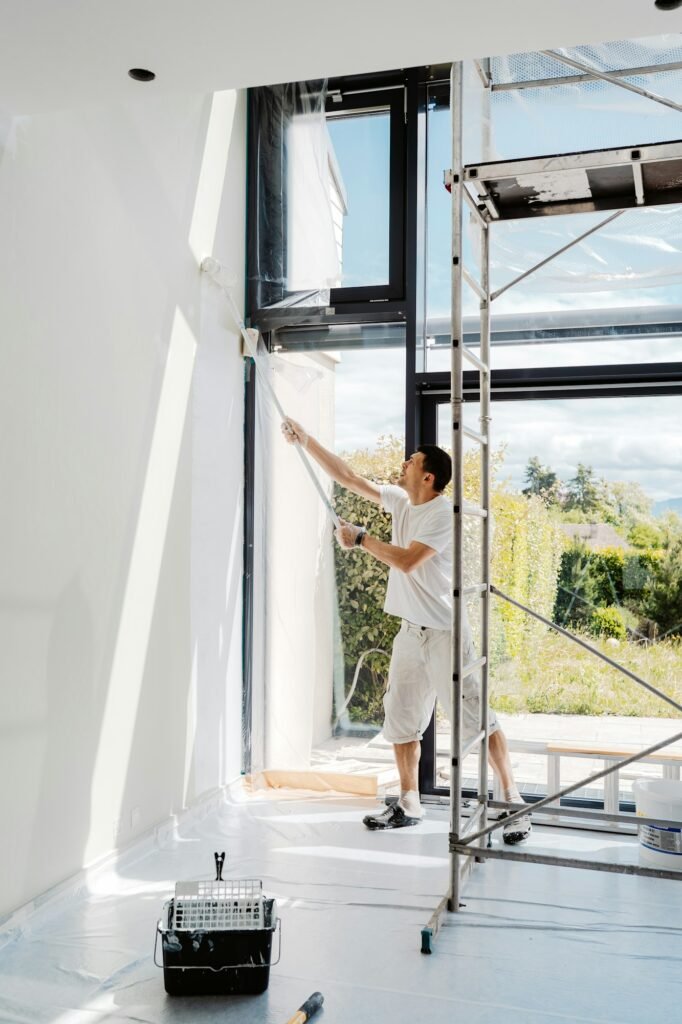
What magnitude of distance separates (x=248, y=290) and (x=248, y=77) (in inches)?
76.9

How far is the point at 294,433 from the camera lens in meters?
3.78

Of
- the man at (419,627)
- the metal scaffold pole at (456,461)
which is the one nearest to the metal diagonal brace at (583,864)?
the metal scaffold pole at (456,461)

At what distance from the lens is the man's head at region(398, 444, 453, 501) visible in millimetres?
3504

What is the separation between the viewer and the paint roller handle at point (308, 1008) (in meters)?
2.04

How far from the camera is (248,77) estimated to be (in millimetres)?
2236

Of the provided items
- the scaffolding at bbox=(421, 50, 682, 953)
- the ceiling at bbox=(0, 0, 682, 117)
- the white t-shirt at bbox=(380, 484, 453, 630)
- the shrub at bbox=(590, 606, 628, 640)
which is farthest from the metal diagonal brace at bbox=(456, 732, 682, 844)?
the ceiling at bbox=(0, 0, 682, 117)

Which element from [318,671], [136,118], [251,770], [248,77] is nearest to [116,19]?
[248,77]

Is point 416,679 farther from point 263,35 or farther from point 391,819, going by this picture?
point 263,35

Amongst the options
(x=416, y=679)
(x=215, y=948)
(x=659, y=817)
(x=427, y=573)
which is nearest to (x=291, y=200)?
(x=427, y=573)

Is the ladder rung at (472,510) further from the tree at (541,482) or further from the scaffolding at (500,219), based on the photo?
the tree at (541,482)

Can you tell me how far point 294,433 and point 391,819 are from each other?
162 centimetres

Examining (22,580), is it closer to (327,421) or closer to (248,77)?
(248,77)

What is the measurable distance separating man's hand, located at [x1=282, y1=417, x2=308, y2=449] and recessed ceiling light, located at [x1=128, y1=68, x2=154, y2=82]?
1726 millimetres

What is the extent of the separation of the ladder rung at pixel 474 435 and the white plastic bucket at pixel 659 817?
1.37 metres
